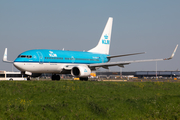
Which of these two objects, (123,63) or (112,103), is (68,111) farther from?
(123,63)

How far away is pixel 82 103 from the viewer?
2544 cm

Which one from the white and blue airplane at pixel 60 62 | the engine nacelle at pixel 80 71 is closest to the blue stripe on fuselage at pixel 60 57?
the white and blue airplane at pixel 60 62

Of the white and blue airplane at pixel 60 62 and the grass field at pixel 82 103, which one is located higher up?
the white and blue airplane at pixel 60 62

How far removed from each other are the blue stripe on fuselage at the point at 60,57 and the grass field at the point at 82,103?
11.5 m

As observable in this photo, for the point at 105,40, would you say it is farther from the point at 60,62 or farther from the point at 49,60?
the point at 49,60

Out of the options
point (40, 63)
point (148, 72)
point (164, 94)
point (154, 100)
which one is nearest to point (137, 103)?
point (154, 100)

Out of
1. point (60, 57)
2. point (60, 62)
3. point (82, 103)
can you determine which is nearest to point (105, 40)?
point (60, 57)

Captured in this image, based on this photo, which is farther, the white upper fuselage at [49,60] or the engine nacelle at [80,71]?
the engine nacelle at [80,71]

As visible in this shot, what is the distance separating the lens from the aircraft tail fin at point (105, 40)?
55922 mm

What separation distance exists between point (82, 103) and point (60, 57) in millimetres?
19837

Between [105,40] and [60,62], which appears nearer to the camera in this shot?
[60,62]

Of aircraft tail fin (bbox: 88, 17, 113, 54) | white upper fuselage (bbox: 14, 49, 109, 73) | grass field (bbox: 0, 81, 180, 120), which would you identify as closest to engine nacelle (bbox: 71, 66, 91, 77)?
white upper fuselage (bbox: 14, 49, 109, 73)

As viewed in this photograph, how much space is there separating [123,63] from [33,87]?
2168cm

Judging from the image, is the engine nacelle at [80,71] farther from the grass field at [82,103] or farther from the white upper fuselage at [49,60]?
the grass field at [82,103]
